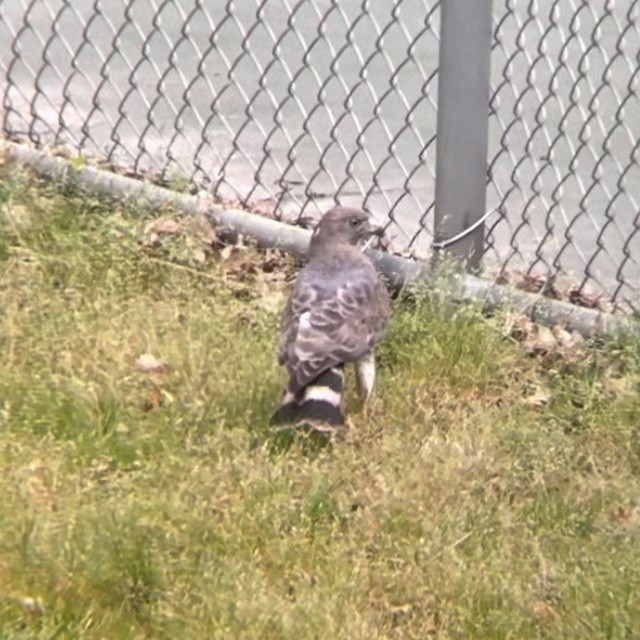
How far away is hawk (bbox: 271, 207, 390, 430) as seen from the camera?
441cm

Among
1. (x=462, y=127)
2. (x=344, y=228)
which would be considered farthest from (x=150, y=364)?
(x=462, y=127)

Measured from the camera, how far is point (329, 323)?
4.63 meters

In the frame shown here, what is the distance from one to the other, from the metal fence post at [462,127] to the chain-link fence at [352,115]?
22 cm

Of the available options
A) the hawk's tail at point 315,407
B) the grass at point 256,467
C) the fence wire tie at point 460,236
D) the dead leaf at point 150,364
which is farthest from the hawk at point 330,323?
the dead leaf at point 150,364

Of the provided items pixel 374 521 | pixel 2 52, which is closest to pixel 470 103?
pixel 374 521

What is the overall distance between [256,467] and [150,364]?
694 mm

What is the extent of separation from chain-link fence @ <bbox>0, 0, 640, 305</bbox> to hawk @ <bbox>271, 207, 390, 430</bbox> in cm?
45

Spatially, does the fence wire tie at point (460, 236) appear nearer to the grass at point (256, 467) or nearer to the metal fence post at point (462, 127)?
the metal fence post at point (462, 127)

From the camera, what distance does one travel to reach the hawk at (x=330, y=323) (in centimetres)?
441

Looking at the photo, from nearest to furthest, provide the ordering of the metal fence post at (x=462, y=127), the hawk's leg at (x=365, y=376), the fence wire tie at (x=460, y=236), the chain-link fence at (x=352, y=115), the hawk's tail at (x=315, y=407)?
1. the hawk's tail at (x=315, y=407)
2. the hawk's leg at (x=365, y=376)
3. the metal fence post at (x=462, y=127)
4. the fence wire tie at (x=460, y=236)
5. the chain-link fence at (x=352, y=115)

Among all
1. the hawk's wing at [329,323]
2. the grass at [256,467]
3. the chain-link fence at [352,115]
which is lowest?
the grass at [256,467]

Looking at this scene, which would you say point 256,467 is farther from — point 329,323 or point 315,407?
point 329,323

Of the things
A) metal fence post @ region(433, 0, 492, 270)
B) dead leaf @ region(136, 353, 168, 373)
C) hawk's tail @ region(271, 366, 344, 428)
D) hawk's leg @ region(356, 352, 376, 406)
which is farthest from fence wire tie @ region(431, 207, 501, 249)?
dead leaf @ region(136, 353, 168, 373)

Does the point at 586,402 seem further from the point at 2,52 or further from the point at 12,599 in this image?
the point at 2,52
